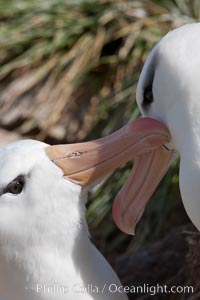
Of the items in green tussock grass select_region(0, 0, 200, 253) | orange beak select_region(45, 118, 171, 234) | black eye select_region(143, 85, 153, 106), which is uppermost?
black eye select_region(143, 85, 153, 106)

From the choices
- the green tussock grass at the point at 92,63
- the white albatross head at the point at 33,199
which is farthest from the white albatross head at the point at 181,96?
the green tussock grass at the point at 92,63

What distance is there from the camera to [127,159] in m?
3.23

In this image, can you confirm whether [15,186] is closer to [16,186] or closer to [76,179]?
[16,186]

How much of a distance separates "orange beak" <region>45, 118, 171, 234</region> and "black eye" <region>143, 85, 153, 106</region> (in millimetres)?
54

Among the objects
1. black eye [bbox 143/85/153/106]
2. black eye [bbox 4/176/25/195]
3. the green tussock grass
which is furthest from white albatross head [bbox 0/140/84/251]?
the green tussock grass

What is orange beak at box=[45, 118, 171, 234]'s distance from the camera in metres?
3.16

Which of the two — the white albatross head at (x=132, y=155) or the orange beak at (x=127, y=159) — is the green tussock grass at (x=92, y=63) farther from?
the white albatross head at (x=132, y=155)

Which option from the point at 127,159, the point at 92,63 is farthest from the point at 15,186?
the point at 92,63

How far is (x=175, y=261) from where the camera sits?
399cm

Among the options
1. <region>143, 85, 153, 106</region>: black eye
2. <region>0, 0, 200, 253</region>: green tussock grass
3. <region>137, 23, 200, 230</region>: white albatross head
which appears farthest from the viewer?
<region>0, 0, 200, 253</region>: green tussock grass

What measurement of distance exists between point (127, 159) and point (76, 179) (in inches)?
7.1

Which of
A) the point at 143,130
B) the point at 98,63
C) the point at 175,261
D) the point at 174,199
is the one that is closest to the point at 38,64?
the point at 98,63

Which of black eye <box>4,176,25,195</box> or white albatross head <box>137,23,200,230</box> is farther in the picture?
black eye <box>4,176,25,195</box>

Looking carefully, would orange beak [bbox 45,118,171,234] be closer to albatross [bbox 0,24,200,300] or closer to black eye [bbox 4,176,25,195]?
albatross [bbox 0,24,200,300]
